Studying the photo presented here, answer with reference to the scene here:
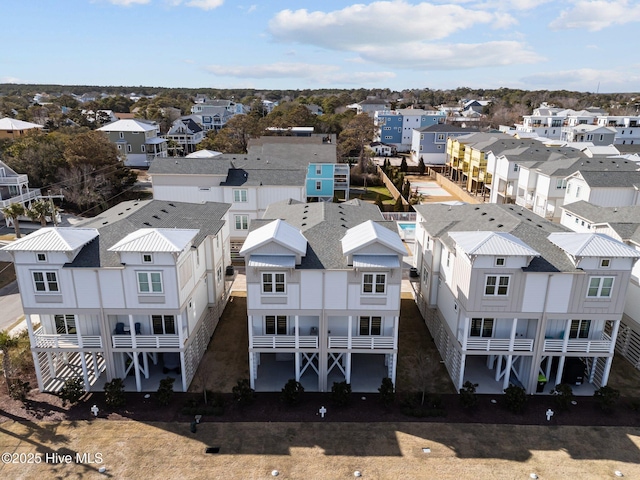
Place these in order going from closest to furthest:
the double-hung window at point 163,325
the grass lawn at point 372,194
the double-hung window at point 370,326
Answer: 1. the double-hung window at point 163,325
2. the double-hung window at point 370,326
3. the grass lawn at point 372,194

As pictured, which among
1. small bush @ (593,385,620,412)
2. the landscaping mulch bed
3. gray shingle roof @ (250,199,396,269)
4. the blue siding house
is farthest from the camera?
the blue siding house

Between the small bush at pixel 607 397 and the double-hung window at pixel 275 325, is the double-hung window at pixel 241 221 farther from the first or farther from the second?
the small bush at pixel 607 397

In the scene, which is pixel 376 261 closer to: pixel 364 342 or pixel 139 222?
pixel 364 342

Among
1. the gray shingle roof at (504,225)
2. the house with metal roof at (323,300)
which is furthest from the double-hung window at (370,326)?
the gray shingle roof at (504,225)

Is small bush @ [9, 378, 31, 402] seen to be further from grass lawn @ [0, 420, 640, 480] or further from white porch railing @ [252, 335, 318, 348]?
white porch railing @ [252, 335, 318, 348]

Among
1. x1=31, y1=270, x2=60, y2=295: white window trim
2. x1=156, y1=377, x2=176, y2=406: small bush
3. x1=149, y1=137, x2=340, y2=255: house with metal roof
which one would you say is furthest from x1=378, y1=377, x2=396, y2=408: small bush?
x1=149, y1=137, x2=340, y2=255: house with metal roof

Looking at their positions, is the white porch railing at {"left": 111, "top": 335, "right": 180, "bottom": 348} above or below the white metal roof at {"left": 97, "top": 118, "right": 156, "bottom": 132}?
below
